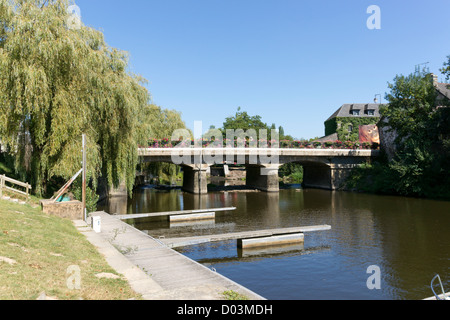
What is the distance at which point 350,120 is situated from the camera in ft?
195

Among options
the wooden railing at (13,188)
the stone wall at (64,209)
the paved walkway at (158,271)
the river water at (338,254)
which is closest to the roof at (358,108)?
the river water at (338,254)

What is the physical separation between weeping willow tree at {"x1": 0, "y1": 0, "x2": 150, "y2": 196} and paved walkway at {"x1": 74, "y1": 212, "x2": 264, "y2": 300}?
5063mm

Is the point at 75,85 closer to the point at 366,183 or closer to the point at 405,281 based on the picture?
the point at 405,281

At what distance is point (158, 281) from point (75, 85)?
12.3 m

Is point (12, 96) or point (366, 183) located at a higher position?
point (12, 96)

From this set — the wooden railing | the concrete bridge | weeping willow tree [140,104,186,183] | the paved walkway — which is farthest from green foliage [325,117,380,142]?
the wooden railing

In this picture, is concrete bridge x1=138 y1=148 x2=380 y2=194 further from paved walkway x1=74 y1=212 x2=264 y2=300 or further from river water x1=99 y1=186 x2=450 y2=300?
paved walkway x1=74 y1=212 x2=264 y2=300

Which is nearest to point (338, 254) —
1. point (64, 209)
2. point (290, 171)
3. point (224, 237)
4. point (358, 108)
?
point (224, 237)

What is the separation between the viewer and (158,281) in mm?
7336

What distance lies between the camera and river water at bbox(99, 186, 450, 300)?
30.2 feet

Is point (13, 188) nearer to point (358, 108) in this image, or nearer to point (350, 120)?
point (350, 120)

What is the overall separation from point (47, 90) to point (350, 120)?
180 ft

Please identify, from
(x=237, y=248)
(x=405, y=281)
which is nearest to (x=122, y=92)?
(x=237, y=248)

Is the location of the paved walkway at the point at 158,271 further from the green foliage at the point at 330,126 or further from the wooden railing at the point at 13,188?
the green foliage at the point at 330,126
